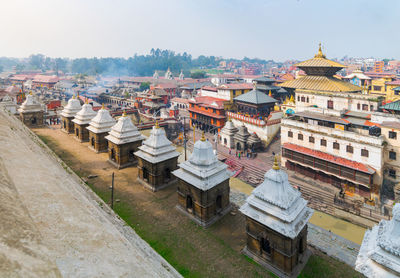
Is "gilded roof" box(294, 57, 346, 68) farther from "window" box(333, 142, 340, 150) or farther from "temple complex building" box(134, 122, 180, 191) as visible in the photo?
"temple complex building" box(134, 122, 180, 191)

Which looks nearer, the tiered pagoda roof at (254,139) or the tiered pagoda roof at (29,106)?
the tiered pagoda roof at (29,106)

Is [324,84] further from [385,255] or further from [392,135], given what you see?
[385,255]

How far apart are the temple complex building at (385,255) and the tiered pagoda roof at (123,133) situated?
773 inches

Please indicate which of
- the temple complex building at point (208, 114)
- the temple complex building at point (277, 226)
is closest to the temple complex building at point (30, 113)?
the temple complex building at point (208, 114)

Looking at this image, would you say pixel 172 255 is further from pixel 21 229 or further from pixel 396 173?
pixel 396 173

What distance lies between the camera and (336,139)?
27359 mm

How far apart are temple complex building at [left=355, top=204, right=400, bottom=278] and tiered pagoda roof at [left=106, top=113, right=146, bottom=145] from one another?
19629 mm

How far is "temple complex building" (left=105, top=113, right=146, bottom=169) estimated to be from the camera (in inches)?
907

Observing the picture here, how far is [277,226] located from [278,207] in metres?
0.92

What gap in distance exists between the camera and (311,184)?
93.1 ft

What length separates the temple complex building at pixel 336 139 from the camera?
82.8ft

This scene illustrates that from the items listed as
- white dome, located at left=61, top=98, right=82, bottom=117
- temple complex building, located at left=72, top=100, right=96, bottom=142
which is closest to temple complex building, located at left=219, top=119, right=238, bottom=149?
temple complex building, located at left=72, top=100, right=96, bottom=142

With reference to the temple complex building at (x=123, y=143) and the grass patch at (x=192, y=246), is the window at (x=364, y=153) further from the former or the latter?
the temple complex building at (x=123, y=143)

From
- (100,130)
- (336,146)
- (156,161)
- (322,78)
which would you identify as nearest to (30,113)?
(100,130)
